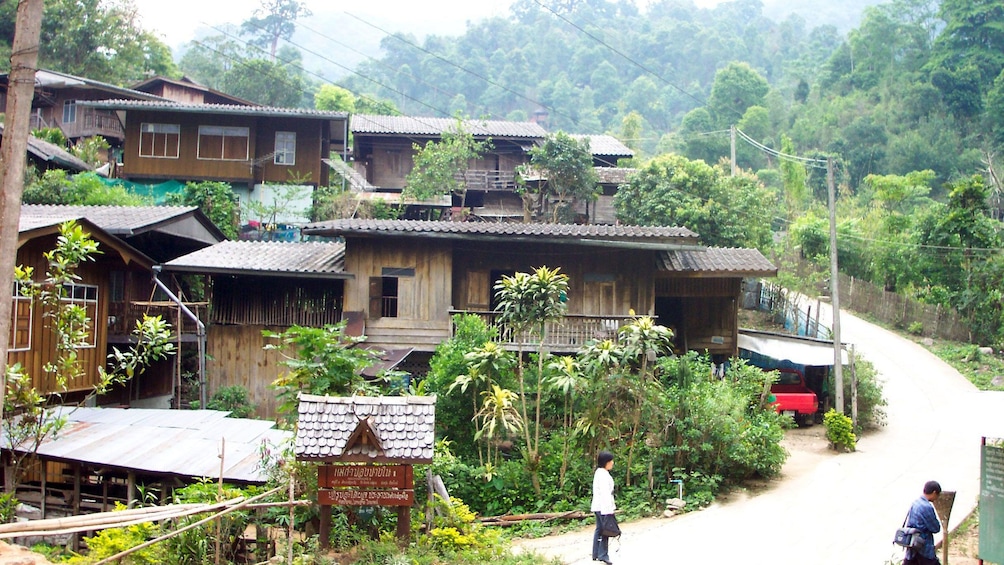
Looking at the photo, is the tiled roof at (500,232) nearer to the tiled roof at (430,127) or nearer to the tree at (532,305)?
the tree at (532,305)

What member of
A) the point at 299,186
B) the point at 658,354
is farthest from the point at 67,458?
the point at 299,186

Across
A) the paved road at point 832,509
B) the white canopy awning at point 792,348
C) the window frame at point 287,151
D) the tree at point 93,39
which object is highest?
the tree at point 93,39

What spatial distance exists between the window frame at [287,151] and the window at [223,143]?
123 centimetres

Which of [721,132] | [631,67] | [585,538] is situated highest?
[631,67]

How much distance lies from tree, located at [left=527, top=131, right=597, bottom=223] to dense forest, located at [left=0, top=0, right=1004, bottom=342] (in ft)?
6.39

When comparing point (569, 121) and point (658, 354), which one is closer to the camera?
point (658, 354)

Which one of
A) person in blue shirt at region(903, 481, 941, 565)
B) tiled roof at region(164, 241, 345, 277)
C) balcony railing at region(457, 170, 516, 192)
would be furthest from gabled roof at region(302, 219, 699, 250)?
balcony railing at region(457, 170, 516, 192)

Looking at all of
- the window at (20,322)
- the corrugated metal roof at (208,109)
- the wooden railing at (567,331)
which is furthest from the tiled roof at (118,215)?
the corrugated metal roof at (208,109)

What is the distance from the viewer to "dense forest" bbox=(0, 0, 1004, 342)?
3170 centimetres

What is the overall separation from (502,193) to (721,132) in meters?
24.1

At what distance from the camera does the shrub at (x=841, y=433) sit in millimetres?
18578

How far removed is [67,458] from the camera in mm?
13195

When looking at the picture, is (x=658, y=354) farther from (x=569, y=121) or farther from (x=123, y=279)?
(x=569, y=121)

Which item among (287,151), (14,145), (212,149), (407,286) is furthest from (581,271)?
(212,149)
